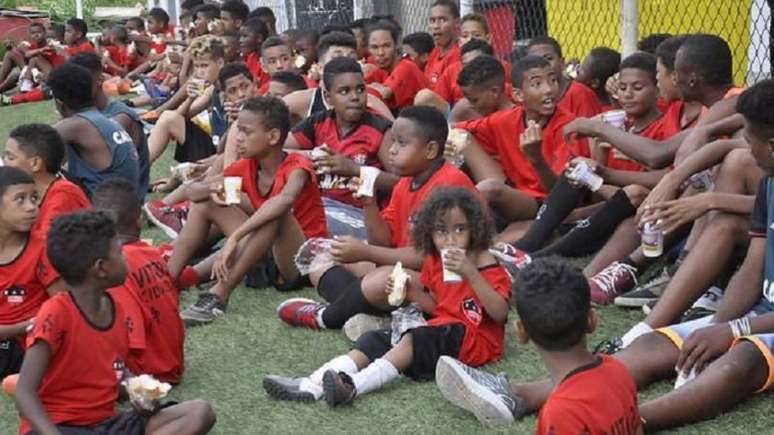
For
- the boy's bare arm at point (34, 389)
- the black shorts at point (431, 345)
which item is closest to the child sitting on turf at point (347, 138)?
the black shorts at point (431, 345)

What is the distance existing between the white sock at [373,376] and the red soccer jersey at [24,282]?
1358 millimetres

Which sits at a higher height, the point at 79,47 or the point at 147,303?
the point at 147,303

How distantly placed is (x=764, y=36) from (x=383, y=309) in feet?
14.8

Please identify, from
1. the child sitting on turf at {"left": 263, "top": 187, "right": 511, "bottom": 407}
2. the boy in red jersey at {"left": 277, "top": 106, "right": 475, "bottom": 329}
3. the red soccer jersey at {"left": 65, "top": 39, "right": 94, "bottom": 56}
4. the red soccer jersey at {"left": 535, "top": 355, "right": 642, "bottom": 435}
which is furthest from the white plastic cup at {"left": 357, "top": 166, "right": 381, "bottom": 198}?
the red soccer jersey at {"left": 65, "top": 39, "right": 94, "bottom": 56}

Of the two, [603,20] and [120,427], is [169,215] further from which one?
[603,20]

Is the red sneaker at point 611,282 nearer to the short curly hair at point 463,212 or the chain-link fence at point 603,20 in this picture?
the short curly hair at point 463,212

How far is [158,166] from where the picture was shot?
434 inches

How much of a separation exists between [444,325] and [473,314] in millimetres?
118

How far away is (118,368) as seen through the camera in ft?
14.1

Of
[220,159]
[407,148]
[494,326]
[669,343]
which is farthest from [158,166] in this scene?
[669,343]

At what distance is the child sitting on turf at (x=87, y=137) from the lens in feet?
23.7

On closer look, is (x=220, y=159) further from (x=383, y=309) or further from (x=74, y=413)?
(x=74, y=413)

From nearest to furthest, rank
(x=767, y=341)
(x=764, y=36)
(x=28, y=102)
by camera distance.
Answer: (x=767, y=341)
(x=764, y=36)
(x=28, y=102)

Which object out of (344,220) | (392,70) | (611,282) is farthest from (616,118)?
(392,70)
